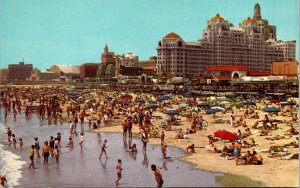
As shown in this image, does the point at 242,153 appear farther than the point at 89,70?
No

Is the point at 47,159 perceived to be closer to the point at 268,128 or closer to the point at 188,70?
the point at 268,128

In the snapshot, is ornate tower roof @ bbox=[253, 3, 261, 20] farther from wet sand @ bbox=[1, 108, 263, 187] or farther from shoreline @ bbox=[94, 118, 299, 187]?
shoreline @ bbox=[94, 118, 299, 187]

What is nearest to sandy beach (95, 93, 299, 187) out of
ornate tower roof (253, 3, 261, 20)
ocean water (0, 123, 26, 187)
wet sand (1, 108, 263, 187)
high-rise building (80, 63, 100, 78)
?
wet sand (1, 108, 263, 187)

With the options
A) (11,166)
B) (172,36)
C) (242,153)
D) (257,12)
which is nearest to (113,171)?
(11,166)

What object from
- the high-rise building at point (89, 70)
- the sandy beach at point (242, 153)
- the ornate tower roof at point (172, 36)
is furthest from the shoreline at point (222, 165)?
the high-rise building at point (89, 70)

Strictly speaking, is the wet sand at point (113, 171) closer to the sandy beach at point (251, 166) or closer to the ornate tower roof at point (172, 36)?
the sandy beach at point (251, 166)

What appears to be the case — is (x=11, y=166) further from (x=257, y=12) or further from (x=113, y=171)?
(x=257, y=12)

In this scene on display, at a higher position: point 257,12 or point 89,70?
point 257,12
